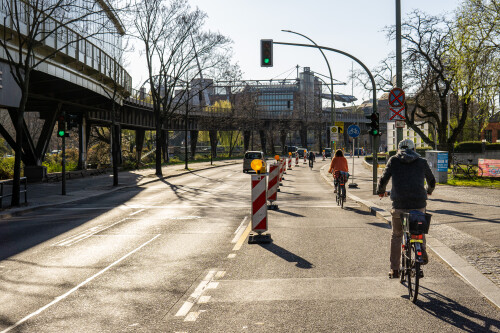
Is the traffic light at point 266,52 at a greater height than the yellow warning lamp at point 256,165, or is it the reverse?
the traffic light at point 266,52

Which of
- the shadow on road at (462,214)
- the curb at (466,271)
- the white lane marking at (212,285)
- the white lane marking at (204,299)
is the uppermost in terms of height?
the curb at (466,271)

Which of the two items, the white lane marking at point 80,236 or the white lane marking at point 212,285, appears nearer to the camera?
the white lane marking at point 212,285

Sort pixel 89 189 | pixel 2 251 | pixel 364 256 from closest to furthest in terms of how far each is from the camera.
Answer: pixel 364 256 → pixel 2 251 → pixel 89 189

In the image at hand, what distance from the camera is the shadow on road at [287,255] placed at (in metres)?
8.34

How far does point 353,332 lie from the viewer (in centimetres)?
510

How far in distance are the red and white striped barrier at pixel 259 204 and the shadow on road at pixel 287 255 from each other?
0.60 m

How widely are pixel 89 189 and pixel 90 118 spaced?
21.4 metres

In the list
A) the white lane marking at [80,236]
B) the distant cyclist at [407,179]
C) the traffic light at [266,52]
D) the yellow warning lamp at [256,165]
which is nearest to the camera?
the distant cyclist at [407,179]

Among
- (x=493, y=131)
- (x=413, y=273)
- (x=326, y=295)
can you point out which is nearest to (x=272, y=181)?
(x=326, y=295)

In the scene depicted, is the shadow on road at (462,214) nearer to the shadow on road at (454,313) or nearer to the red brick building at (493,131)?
the shadow on road at (454,313)

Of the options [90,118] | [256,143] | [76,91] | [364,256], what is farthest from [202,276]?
[256,143]

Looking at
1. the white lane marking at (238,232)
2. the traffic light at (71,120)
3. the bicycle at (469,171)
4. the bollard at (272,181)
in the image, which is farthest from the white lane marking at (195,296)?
the bicycle at (469,171)

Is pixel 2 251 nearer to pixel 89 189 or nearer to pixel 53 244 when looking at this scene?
pixel 53 244

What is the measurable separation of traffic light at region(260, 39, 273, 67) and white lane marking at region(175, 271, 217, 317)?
1513 cm
